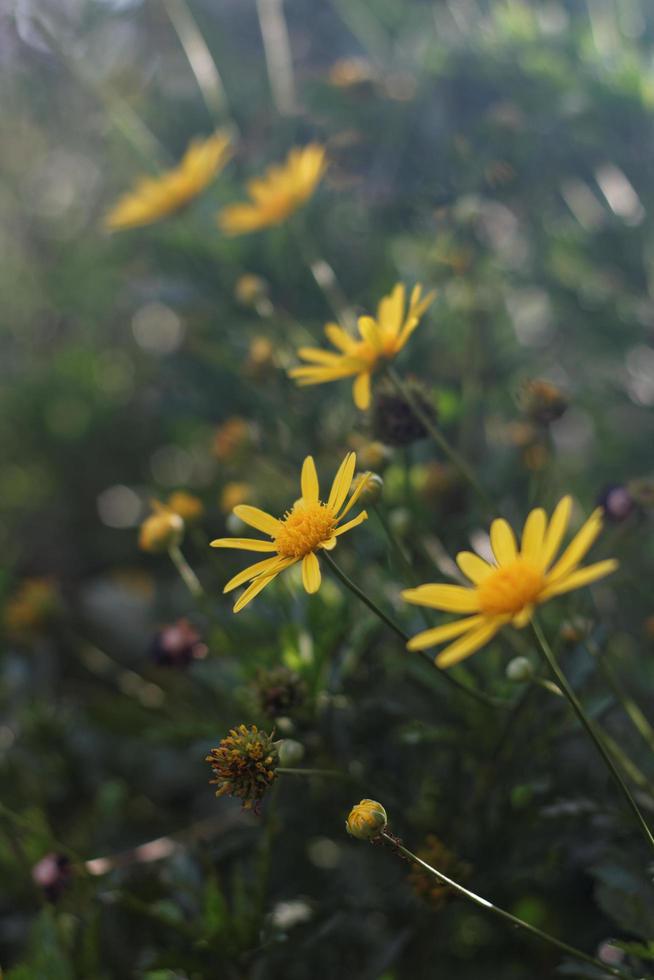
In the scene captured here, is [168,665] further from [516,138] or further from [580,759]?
[516,138]

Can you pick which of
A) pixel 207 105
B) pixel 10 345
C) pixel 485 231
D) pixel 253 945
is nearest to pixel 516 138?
pixel 485 231

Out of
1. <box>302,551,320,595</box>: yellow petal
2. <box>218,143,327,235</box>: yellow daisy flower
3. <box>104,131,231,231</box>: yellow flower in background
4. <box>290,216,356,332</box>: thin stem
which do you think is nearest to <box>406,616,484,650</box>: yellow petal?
<box>302,551,320,595</box>: yellow petal

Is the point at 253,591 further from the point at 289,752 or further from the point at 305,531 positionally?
the point at 289,752

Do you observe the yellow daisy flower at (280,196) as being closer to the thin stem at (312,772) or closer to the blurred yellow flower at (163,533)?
the blurred yellow flower at (163,533)

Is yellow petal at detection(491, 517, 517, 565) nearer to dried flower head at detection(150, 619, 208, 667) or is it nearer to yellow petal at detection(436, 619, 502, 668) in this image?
yellow petal at detection(436, 619, 502, 668)

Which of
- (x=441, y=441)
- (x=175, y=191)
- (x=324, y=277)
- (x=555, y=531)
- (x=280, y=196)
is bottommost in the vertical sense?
(x=555, y=531)

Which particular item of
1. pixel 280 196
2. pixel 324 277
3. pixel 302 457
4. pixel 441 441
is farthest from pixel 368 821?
pixel 280 196

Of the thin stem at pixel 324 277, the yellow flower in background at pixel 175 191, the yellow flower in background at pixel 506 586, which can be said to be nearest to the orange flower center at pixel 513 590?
the yellow flower in background at pixel 506 586
